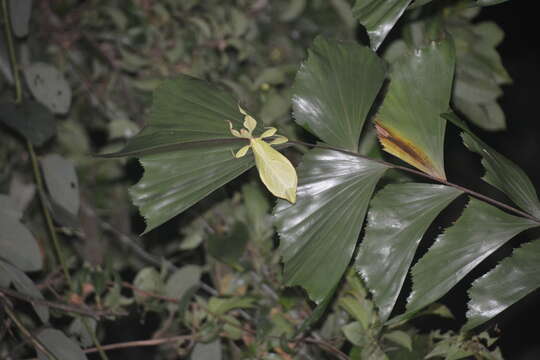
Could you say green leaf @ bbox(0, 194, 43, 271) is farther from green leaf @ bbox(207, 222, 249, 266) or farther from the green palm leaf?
the green palm leaf

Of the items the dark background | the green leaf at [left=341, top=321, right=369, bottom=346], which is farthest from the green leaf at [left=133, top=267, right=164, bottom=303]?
Answer: the dark background

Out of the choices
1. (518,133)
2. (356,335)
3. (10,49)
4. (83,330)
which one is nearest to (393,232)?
(356,335)

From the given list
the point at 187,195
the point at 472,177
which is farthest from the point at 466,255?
the point at 472,177

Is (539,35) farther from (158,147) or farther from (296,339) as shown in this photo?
(158,147)

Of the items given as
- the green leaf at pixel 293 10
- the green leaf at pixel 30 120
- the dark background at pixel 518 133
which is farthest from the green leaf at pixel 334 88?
the dark background at pixel 518 133

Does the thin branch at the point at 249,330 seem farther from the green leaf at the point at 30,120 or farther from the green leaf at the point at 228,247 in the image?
the green leaf at the point at 30,120
